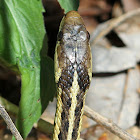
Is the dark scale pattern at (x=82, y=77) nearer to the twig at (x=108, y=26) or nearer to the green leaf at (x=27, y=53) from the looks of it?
the green leaf at (x=27, y=53)

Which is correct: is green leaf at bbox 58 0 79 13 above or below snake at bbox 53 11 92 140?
above

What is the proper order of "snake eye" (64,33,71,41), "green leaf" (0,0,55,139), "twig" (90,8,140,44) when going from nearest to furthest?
"green leaf" (0,0,55,139), "snake eye" (64,33,71,41), "twig" (90,8,140,44)

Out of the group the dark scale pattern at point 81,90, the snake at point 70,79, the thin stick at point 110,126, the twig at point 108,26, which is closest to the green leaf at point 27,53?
the snake at point 70,79

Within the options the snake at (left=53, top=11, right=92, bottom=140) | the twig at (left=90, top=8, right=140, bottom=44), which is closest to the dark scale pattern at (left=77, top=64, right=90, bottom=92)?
the snake at (left=53, top=11, right=92, bottom=140)

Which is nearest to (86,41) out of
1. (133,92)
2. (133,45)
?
(133,92)

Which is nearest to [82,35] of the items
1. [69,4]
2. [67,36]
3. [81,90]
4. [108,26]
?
[67,36]

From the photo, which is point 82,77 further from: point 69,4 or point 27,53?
point 69,4

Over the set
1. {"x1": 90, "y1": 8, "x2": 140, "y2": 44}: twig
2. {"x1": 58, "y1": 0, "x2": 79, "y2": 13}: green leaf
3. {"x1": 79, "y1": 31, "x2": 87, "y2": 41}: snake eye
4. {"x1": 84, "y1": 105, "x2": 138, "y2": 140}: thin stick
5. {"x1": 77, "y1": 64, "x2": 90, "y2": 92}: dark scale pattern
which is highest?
{"x1": 58, "y1": 0, "x2": 79, "y2": 13}: green leaf

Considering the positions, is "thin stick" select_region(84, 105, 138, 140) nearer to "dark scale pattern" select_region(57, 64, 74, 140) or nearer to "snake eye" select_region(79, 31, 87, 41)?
"dark scale pattern" select_region(57, 64, 74, 140)
